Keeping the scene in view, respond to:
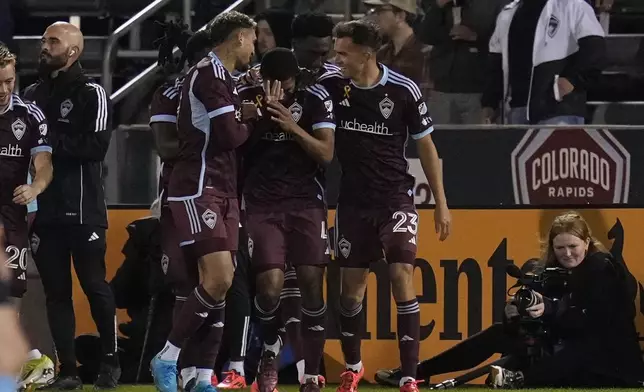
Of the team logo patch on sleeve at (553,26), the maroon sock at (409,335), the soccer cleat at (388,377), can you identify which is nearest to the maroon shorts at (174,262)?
the maroon sock at (409,335)

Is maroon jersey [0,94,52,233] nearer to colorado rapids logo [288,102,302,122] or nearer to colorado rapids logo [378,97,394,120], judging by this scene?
colorado rapids logo [288,102,302,122]

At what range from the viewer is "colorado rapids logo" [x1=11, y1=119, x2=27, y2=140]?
26.8 feet

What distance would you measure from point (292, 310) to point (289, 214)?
644 millimetres

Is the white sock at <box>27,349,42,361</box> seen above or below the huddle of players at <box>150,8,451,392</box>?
below

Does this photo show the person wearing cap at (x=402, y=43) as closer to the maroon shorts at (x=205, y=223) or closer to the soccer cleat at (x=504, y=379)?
the soccer cleat at (x=504, y=379)

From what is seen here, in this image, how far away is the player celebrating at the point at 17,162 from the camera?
8070 millimetres

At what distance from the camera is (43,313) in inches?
356

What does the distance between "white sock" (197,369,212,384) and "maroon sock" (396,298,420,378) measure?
3.41ft

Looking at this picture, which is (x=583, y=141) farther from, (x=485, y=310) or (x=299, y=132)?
(x=299, y=132)

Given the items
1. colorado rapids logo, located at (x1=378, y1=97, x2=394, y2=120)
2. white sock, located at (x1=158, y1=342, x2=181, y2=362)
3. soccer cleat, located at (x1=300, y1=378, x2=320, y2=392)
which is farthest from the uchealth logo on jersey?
white sock, located at (x1=158, y1=342, x2=181, y2=362)

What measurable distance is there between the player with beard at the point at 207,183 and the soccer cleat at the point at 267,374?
0.37 metres

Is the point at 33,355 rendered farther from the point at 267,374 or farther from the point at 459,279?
the point at 459,279

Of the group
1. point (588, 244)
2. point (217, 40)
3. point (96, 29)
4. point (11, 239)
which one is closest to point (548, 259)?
point (588, 244)

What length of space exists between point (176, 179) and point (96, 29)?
5264 mm
